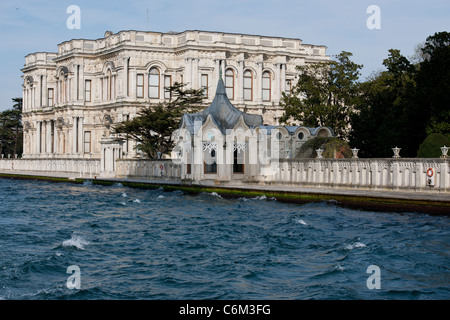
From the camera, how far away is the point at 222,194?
2839 centimetres

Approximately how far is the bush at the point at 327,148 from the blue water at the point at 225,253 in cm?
788

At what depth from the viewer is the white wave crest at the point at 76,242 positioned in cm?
1579

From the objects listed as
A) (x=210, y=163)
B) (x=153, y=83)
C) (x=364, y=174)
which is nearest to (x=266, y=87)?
(x=153, y=83)

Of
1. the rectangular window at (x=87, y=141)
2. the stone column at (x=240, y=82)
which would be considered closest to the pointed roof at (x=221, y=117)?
the stone column at (x=240, y=82)

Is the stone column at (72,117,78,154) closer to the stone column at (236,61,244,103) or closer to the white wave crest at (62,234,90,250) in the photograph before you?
the stone column at (236,61,244,103)

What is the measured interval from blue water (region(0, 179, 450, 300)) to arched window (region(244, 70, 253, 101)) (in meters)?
37.5

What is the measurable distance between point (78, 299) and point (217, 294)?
2.29m

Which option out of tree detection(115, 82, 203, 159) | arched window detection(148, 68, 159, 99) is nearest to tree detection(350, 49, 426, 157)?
tree detection(115, 82, 203, 159)

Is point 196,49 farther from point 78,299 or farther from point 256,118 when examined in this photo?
point 78,299

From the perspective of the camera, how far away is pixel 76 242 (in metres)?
16.2

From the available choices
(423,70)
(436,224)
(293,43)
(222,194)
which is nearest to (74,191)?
(222,194)

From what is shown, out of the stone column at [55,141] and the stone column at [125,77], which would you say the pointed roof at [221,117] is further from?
the stone column at [55,141]

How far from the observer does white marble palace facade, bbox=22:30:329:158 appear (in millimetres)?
58344

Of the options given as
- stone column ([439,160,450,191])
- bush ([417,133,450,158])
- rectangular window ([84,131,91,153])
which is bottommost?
stone column ([439,160,450,191])
